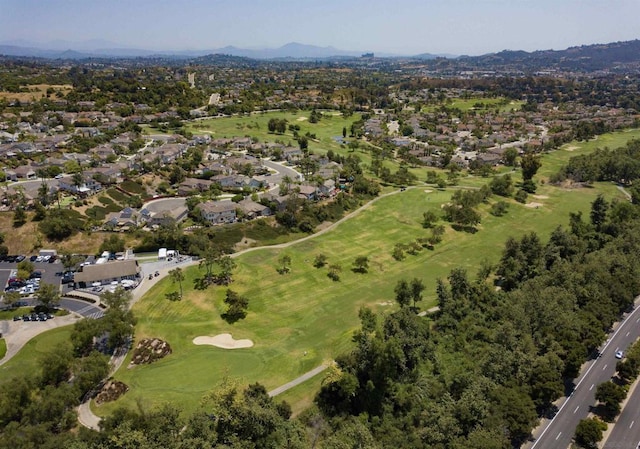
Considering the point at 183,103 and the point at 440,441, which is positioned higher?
the point at 183,103

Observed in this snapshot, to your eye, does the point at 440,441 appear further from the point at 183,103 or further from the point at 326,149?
the point at 183,103

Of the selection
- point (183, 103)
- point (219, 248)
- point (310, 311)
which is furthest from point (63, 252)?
point (183, 103)

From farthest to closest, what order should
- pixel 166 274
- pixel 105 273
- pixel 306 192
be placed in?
pixel 306 192 < pixel 166 274 < pixel 105 273

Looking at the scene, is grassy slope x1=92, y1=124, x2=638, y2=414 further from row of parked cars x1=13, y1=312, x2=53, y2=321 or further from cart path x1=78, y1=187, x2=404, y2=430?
row of parked cars x1=13, y1=312, x2=53, y2=321

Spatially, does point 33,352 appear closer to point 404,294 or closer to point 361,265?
point 404,294

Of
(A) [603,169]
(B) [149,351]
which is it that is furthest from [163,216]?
(A) [603,169]

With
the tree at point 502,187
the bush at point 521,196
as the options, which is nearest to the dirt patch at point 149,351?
the tree at point 502,187

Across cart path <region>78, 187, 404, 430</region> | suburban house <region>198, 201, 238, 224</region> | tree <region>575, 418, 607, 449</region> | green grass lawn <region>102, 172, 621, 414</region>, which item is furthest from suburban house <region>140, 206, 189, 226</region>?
tree <region>575, 418, 607, 449</region>
